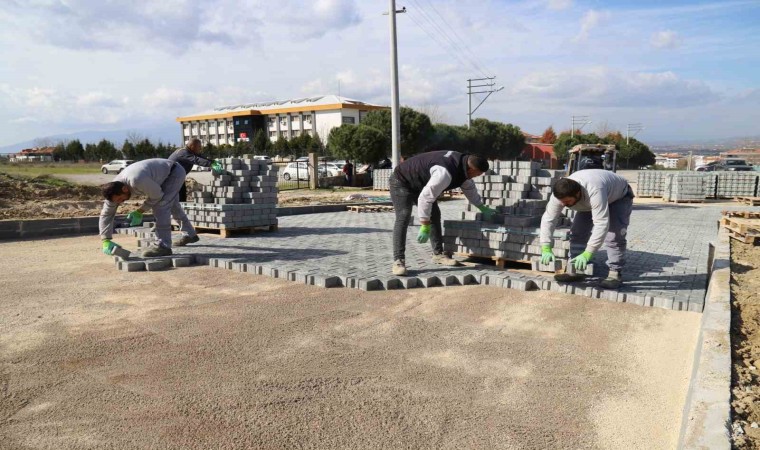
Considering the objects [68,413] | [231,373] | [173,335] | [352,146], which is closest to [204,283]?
[173,335]

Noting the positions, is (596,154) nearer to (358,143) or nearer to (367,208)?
(367,208)

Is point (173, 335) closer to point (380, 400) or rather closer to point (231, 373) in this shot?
point (231, 373)

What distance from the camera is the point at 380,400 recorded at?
3314mm

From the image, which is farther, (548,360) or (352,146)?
(352,146)

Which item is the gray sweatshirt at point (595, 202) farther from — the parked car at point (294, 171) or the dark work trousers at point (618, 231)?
the parked car at point (294, 171)

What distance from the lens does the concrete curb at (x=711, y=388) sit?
255 cm

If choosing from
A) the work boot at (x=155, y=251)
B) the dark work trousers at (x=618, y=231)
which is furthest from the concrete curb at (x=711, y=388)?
the work boot at (x=155, y=251)

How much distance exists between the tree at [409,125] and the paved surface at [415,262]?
85.6 ft

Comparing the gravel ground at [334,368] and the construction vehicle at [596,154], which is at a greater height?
the construction vehicle at [596,154]

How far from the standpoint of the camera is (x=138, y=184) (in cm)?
690

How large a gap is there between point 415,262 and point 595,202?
2.64m

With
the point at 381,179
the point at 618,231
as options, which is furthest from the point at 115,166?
the point at 618,231

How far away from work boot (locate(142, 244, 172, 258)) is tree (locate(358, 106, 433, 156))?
29.1 meters

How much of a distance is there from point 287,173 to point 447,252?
72.8 ft
